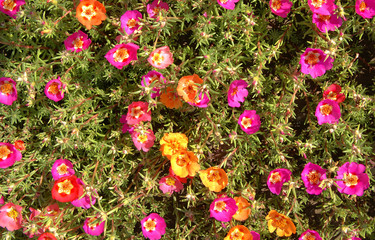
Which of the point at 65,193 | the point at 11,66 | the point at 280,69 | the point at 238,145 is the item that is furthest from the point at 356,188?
the point at 11,66

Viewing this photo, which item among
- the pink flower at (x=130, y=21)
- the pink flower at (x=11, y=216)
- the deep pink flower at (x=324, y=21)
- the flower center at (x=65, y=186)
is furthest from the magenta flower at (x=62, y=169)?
the deep pink flower at (x=324, y=21)

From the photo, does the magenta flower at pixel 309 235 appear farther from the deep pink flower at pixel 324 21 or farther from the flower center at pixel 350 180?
the deep pink flower at pixel 324 21

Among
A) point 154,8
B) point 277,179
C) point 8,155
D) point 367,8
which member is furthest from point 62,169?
point 367,8

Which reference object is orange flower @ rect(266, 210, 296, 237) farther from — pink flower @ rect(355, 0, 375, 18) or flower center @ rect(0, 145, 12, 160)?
flower center @ rect(0, 145, 12, 160)

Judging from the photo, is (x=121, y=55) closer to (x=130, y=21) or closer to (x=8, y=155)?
(x=130, y=21)

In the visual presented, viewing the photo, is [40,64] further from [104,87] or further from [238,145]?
[238,145]
